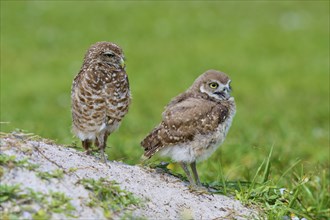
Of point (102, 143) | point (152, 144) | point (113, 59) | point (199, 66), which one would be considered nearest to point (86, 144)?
point (102, 143)

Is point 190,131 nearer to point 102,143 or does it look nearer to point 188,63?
point 102,143

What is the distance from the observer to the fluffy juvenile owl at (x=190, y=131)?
653 cm

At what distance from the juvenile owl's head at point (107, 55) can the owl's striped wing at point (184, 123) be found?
0.67 m

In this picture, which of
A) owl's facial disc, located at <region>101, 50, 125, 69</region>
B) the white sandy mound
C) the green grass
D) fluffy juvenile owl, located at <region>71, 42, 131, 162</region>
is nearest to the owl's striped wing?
the white sandy mound

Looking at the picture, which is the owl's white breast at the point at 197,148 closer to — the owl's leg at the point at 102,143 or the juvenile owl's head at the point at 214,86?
the juvenile owl's head at the point at 214,86

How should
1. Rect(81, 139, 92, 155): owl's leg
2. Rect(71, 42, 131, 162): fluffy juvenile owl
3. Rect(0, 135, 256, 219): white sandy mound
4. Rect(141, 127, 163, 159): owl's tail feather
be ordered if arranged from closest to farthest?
Rect(0, 135, 256, 219): white sandy mound, Rect(71, 42, 131, 162): fluffy juvenile owl, Rect(141, 127, 163, 159): owl's tail feather, Rect(81, 139, 92, 155): owl's leg

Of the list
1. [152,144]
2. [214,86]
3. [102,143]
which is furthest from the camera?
[214,86]

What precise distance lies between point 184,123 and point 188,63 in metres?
13.2

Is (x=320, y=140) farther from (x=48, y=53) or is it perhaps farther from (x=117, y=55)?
(x=48, y=53)

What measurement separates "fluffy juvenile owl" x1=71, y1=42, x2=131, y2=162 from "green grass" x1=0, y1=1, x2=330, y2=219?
56.9 inches

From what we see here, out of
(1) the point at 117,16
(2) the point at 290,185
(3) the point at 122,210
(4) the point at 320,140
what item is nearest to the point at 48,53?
(1) the point at 117,16

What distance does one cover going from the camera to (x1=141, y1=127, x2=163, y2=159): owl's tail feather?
261 inches

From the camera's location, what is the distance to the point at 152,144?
263 inches

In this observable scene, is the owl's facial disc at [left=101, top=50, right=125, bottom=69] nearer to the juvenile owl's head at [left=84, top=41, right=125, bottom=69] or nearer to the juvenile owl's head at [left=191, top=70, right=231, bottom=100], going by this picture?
the juvenile owl's head at [left=84, top=41, right=125, bottom=69]
